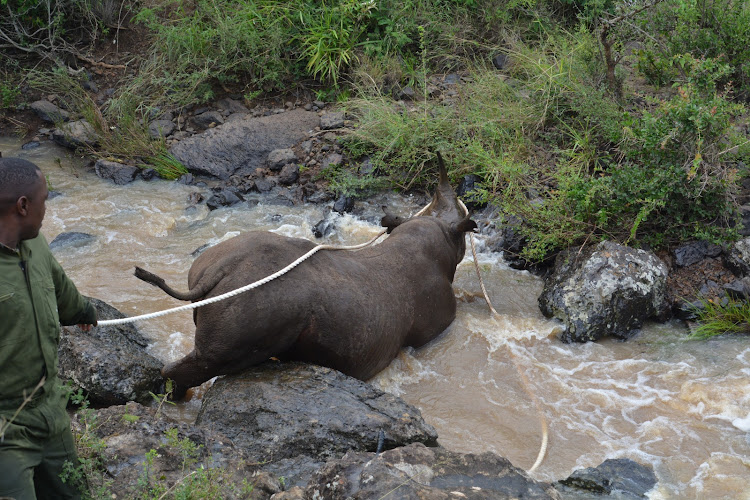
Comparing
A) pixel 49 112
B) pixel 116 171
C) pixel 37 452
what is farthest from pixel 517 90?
pixel 37 452

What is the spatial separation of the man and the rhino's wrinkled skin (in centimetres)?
124

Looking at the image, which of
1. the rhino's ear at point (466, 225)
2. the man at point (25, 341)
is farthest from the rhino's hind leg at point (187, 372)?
the rhino's ear at point (466, 225)

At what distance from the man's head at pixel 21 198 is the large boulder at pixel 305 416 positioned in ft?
6.20

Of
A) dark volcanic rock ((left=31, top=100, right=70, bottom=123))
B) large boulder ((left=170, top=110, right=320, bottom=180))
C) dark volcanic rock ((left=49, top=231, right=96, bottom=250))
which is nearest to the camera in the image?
dark volcanic rock ((left=49, top=231, right=96, bottom=250))

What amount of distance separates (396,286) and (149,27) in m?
7.04

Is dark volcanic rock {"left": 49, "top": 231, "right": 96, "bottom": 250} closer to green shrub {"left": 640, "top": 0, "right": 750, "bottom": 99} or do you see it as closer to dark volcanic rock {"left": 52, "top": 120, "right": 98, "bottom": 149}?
dark volcanic rock {"left": 52, "top": 120, "right": 98, "bottom": 149}

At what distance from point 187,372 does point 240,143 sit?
15.9 feet

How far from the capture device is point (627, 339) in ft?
19.3

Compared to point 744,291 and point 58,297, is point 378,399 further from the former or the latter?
point 744,291

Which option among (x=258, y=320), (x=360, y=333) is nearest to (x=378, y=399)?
(x=360, y=333)

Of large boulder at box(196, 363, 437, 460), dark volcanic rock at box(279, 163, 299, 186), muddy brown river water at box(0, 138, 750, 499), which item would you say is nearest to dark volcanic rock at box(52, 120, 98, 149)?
muddy brown river water at box(0, 138, 750, 499)

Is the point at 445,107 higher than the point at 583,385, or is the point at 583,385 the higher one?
the point at 445,107

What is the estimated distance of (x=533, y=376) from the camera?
5.40 meters

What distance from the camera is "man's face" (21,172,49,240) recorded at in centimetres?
262
